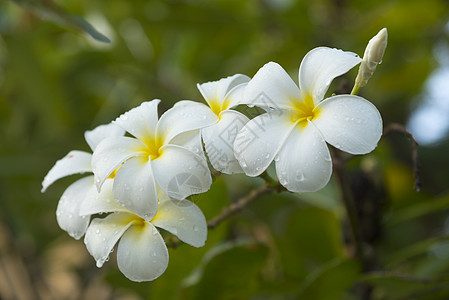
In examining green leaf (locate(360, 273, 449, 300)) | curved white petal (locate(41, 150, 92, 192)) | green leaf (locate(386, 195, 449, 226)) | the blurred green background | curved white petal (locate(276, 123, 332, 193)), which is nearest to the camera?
curved white petal (locate(276, 123, 332, 193))

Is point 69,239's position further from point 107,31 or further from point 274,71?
point 274,71

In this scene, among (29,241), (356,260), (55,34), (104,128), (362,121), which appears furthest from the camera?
(55,34)

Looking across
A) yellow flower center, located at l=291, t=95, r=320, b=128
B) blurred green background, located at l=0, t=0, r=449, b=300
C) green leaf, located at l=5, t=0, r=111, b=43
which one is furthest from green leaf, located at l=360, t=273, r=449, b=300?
green leaf, located at l=5, t=0, r=111, b=43

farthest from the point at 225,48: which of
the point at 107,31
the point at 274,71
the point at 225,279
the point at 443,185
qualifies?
the point at 274,71

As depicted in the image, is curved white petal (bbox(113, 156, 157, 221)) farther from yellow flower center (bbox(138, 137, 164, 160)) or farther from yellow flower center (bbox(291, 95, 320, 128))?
yellow flower center (bbox(291, 95, 320, 128))

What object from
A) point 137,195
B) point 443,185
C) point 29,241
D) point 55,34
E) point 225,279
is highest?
point 55,34

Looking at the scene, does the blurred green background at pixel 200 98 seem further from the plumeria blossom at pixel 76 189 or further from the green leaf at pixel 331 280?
the plumeria blossom at pixel 76 189
